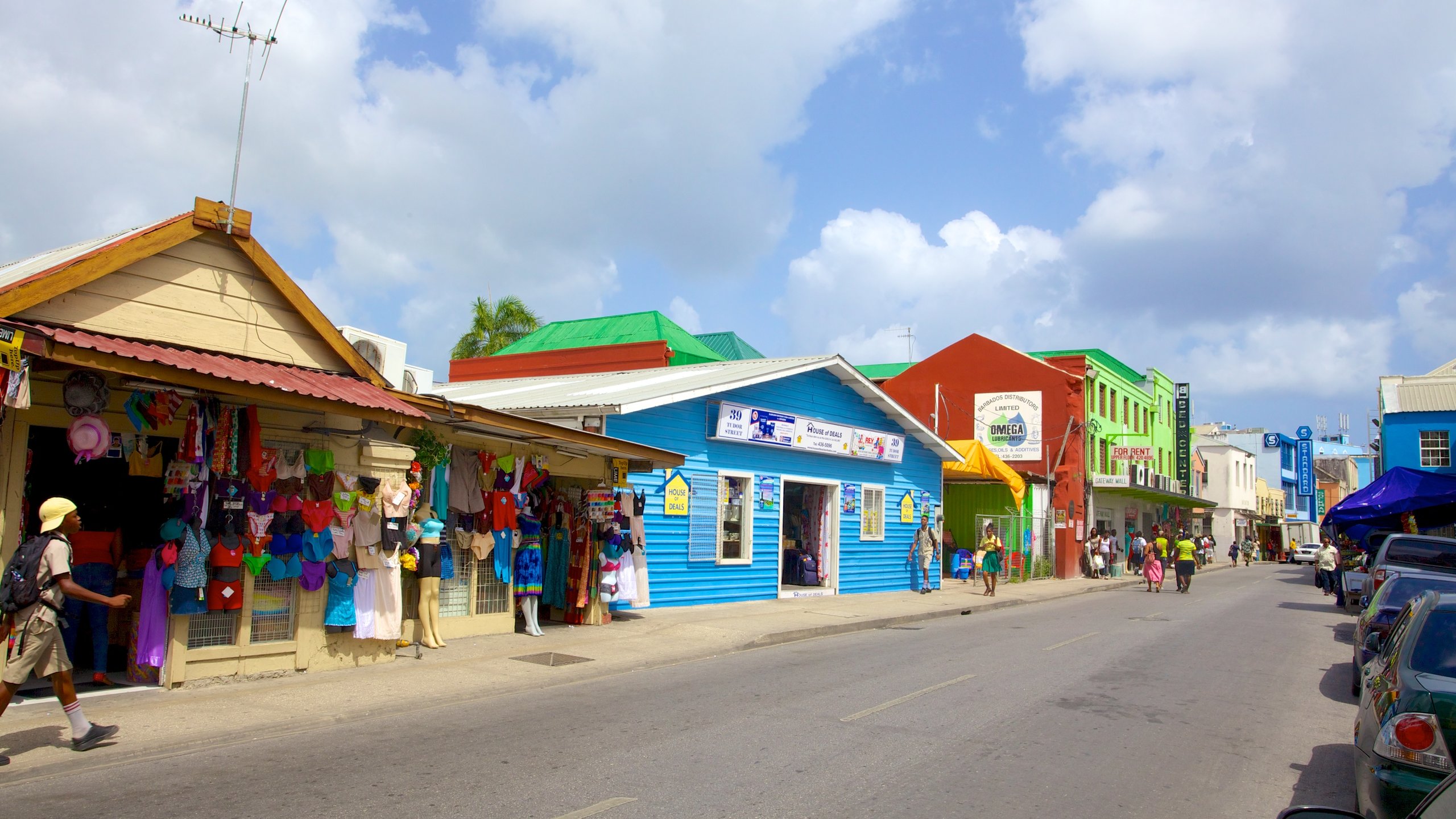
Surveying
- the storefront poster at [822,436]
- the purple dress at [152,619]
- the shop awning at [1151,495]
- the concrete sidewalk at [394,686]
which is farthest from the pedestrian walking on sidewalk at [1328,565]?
the purple dress at [152,619]

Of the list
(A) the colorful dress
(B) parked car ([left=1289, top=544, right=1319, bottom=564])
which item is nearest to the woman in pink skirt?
Result: (A) the colorful dress

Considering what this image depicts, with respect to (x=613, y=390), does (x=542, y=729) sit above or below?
below

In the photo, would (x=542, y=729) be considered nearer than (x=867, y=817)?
No

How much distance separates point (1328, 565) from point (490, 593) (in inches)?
1039

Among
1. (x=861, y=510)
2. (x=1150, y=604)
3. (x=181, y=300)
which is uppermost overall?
(x=181, y=300)

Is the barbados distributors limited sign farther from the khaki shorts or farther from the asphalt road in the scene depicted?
the khaki shorts

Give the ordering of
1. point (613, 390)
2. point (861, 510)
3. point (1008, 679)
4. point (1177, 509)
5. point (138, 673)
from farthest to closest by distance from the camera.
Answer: point (1177, 509) < point (861, 510) < point (613, 390) < point (1008, 679) < point (138, 673)

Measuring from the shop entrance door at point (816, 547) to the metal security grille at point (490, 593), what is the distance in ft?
28.6

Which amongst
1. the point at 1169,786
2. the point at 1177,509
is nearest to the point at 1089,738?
the point at 1169,786

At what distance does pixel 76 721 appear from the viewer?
22.2ft

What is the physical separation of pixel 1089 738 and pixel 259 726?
22.3 feet

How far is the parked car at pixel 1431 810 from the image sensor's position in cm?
265

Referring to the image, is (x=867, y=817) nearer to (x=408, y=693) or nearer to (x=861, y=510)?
(x=408, y=693)

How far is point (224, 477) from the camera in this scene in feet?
30.3
